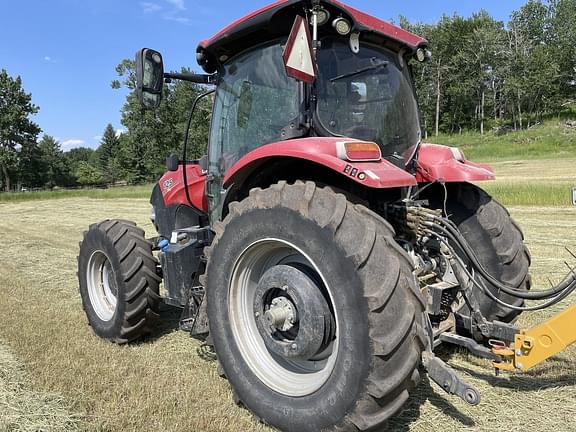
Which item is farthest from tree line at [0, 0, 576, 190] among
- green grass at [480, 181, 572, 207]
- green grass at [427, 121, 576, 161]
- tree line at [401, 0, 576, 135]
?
green grass at [480, 181, 572, 207]

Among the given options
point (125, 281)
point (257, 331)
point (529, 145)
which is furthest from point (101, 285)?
point (529, 145)

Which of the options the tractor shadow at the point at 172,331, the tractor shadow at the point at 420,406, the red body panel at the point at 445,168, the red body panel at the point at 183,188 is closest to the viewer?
the tractor shadow at the point at 420,406

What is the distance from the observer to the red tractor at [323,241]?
226 centimetres

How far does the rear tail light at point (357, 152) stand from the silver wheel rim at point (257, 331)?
56 cm

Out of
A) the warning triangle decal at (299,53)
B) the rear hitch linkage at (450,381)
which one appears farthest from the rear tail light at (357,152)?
the rear hitch linkage at (450,381)

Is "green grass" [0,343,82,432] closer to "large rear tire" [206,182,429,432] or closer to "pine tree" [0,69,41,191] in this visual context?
"large rear tire" [206,182,429,432]

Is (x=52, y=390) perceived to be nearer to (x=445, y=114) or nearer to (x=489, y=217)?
(x=489, y=217)

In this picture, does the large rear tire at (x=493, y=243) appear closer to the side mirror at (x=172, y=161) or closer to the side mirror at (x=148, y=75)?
the side mirror at (x=172, y=161)

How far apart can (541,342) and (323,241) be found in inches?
50.2

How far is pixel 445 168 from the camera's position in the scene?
354 cm

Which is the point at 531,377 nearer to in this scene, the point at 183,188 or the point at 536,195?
the point at 183,188

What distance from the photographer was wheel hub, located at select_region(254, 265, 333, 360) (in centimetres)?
254

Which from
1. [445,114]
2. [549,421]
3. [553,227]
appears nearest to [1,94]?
[445,114]

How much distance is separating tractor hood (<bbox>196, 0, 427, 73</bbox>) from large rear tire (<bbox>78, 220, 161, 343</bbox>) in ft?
5.13
